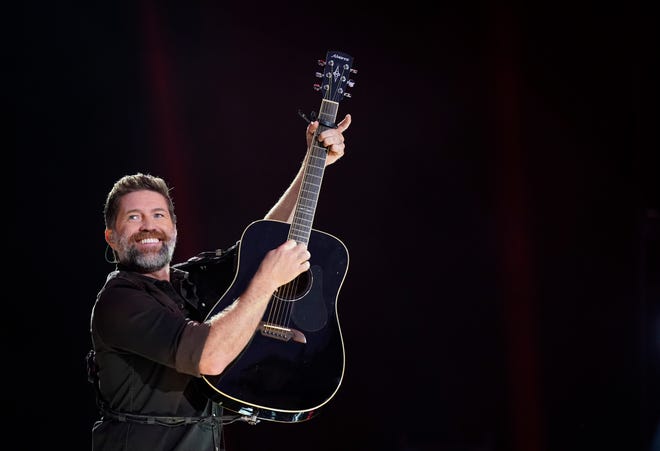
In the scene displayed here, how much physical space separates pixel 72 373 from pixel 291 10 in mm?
2487

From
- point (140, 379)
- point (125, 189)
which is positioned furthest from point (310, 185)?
point (140, 379)

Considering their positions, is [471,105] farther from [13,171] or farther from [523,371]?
[13,171]

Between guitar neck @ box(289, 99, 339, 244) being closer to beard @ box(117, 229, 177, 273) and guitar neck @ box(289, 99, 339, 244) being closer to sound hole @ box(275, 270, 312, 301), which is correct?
sound hole @ box(275, 270, 312, 301)

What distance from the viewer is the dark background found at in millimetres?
4234

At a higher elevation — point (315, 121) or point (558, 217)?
point (558, 217)

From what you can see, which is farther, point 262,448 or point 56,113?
point 262,448

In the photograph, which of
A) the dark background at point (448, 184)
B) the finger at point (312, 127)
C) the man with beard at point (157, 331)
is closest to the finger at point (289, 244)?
the man with beard at point (157, 331)

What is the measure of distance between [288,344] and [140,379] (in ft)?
1.54

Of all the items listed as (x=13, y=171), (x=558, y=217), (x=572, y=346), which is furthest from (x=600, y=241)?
(x=13, y=171)

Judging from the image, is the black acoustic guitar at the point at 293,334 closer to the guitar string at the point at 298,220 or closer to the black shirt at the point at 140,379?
the guitar string at the point at 298,220

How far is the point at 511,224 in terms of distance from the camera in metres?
4.43

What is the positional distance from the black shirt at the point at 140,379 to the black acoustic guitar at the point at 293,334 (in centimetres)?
14

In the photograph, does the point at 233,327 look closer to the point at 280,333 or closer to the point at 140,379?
the point at 280,333

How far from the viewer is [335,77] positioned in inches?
97.2
